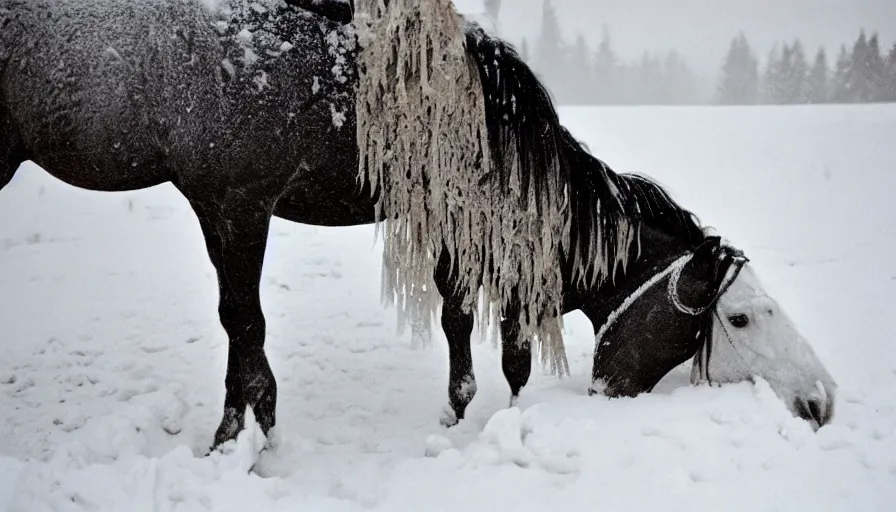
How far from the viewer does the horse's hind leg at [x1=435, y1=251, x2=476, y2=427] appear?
322 centimetres

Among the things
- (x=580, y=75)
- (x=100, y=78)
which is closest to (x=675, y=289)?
(x=100, y=78)

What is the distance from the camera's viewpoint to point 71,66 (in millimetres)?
2543

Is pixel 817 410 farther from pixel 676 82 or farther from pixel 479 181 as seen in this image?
pixel 676 82

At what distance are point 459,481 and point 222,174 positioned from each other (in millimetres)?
1518

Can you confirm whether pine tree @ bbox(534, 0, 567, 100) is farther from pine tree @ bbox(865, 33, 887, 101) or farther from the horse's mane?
the horse's mane

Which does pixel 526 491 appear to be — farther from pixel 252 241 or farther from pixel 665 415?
pixel 252 241

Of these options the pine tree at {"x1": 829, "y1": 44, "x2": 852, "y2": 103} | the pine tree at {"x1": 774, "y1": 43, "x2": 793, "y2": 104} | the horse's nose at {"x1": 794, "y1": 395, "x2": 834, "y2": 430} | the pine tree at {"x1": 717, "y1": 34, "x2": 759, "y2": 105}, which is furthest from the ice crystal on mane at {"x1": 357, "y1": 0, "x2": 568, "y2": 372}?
the pine tree at {"x1": 717, "y1": 34, "x2": 759, "y2": 105}

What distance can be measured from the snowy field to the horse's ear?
1.37ft

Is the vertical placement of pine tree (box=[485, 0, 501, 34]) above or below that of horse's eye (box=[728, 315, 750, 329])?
above

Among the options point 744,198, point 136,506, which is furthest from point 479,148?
point 744,198

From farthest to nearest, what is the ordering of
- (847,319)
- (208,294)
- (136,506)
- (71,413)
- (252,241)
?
1. (208,294)
2. (847,319)
3. (71,413)
4. (252,241)
5. (136,506)

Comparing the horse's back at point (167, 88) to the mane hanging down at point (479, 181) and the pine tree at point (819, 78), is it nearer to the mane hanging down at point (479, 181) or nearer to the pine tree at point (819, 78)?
the mane hanging down at point (479, 181)

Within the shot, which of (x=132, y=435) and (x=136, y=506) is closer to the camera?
(x=136, y=506)

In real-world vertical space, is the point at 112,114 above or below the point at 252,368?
above
